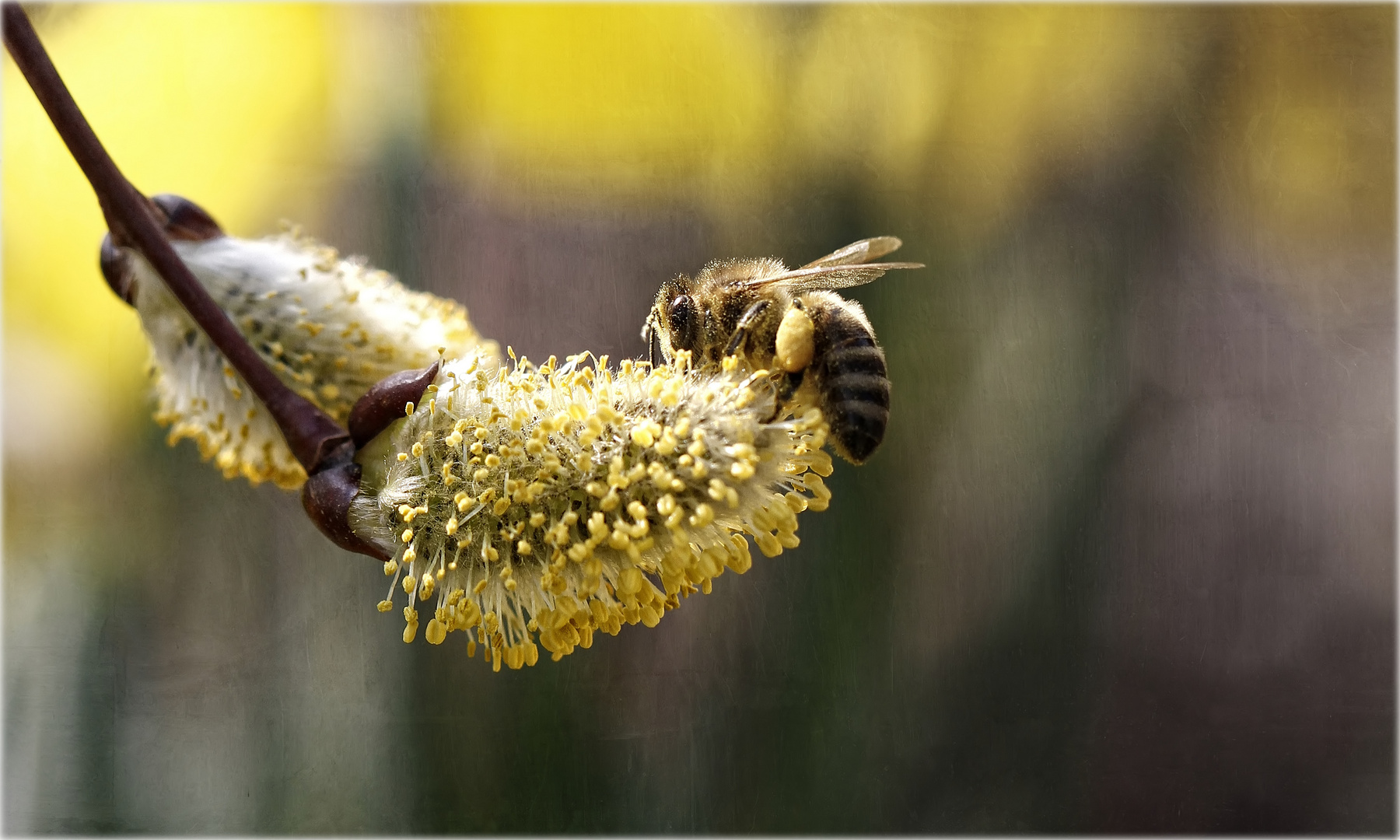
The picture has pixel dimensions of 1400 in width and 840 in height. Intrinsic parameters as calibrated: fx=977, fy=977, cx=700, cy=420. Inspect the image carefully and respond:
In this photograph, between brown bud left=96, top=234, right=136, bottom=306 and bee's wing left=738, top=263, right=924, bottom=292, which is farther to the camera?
brown bud left=96, top=234, right=136, bottom=306

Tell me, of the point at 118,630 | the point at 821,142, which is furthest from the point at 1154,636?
the point at 118,630

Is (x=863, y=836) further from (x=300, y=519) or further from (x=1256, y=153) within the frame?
(x=1256, y=153)

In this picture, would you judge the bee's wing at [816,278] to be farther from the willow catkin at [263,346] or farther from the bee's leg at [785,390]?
the willow catkin at [263,346]

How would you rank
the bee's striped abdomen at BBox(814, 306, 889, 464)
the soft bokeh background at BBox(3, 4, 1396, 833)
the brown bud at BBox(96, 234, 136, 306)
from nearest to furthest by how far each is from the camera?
the bee's striped abdomen at BBox(814, 306, 889, 464), the brown bud at BBox(96, 234, 136, 306), the soft bokeh background at BBox(3, 4, 1396, 833)

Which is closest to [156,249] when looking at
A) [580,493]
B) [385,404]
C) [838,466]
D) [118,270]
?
[118,270]

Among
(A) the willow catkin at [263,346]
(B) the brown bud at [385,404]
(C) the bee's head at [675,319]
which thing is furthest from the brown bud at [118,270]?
(C) the bee's head at [675,319]

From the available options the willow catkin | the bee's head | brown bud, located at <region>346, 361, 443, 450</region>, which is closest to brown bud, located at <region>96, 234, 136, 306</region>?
the willow catkin

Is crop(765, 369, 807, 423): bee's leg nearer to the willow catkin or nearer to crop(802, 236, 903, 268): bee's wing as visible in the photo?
crop(802, 236, 903, 268): bee's wing
